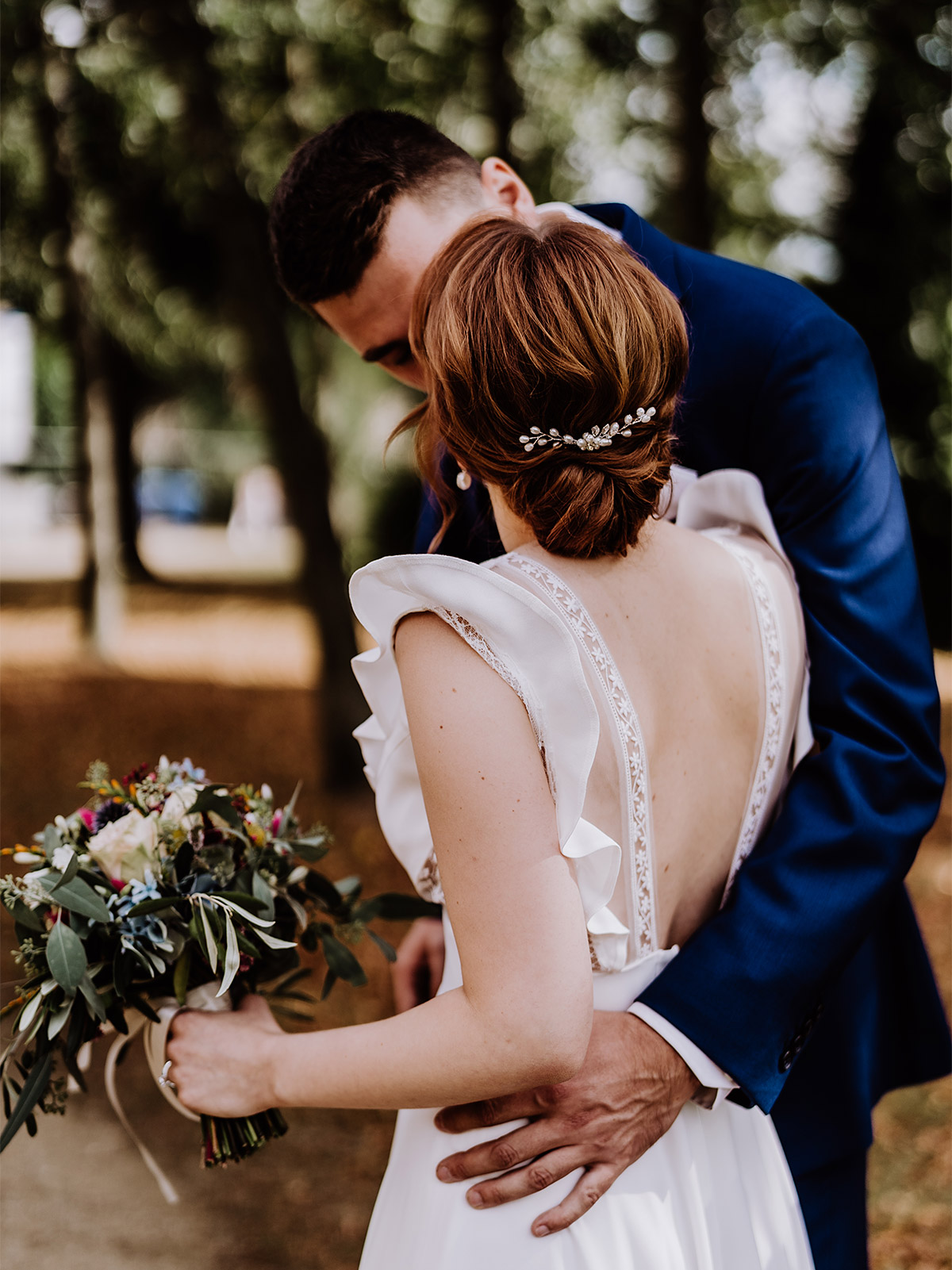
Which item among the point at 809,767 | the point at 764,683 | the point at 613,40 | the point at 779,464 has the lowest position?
the point at 809,767

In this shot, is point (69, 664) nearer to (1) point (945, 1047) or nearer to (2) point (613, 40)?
(2) point (613, 40)

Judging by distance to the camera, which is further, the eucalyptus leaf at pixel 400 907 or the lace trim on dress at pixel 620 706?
the eucalyptus leaf at pixel 400 907

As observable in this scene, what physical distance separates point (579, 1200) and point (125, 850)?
903 mm

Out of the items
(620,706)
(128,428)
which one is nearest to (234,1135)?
(620,706)

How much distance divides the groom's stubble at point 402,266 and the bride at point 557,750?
0.61 m

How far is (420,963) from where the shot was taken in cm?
233

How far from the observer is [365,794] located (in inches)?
310

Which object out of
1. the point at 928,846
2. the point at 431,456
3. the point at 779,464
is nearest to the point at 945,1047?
the point at 779,464

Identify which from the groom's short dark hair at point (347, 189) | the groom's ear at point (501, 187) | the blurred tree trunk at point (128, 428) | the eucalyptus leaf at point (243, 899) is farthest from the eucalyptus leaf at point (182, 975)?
the blurred tree trunk at point (128, 428)

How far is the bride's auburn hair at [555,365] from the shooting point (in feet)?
4.59

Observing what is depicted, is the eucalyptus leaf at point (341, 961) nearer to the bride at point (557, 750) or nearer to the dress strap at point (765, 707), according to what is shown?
the bride at point (557, 750)

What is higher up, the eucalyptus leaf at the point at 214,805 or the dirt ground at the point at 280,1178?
the eucalyptus leaf at the point at 214,805

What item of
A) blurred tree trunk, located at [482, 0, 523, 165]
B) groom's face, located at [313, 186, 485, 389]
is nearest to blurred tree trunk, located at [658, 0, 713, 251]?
blurred tree trunk, located at [482, 0, 523, 165]

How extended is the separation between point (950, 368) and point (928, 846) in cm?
719
